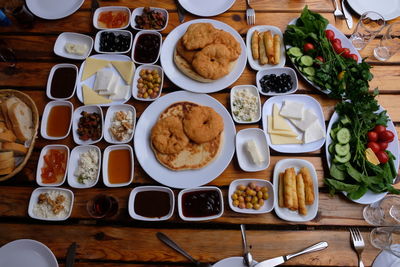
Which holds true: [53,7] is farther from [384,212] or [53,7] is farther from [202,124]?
[384,212]

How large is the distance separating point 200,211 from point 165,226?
313 millimetres

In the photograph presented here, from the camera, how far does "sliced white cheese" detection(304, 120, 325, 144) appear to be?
7.55 feet

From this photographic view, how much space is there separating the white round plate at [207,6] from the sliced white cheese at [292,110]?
4.06ft

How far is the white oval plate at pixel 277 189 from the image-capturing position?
2111mm

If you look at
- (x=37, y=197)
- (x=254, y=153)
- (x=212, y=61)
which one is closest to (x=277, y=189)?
(x=254, y=153)

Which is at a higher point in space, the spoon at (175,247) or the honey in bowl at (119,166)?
the honey in bowl at (119,166)

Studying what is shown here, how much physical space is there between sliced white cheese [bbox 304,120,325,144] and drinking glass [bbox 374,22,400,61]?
3.53ft

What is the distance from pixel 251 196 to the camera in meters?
2.17

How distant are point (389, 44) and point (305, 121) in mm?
1294

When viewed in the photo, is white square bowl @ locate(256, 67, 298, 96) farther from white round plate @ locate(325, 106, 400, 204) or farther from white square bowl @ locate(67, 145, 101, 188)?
white square bowl @ locate(67, 145, 101, 188)

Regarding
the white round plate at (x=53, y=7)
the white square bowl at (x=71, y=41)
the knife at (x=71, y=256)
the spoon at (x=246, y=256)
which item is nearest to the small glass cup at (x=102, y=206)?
the knife at (x=71, y=256)

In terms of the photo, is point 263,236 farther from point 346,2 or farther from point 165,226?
point 346,2

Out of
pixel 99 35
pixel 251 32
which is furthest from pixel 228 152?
pixel 99 35

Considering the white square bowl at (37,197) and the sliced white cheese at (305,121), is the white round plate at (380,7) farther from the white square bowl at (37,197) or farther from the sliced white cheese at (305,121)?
the white square bowl at (37,197)
